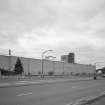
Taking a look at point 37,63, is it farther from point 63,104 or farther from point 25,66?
point 63,104

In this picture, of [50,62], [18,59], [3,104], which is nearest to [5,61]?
[18,59]

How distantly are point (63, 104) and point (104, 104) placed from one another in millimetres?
2133

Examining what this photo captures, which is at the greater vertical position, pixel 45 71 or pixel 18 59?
pixel 18 59

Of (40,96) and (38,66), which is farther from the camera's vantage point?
(38,66)

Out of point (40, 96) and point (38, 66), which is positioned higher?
point (38, 66)

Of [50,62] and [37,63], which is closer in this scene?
[37,63]

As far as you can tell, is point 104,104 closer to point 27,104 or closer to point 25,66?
point 27,104

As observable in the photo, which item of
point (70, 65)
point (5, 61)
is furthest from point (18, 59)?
point (70, 65)

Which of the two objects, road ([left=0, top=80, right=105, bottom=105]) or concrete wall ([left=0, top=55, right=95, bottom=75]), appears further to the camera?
concrete wall ([left=0, top=55, right=95, bottom=75])

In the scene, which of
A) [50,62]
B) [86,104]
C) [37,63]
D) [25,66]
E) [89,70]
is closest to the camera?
[86,104]

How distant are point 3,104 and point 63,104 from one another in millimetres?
3153

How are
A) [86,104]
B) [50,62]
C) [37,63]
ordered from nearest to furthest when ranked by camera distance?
1. [86,104]
2. [37,63]
3. [50,62]

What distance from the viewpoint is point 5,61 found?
3002 inches

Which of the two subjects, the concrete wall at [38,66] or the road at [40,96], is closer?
the road at [40,96]
